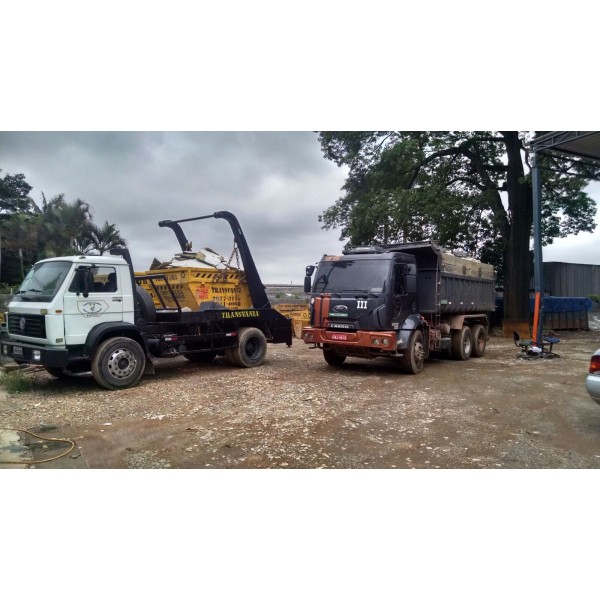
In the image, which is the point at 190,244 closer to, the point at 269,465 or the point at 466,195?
the point at 269,465

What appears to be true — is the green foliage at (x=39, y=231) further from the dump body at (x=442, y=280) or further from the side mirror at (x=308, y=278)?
the dump body at (x=442, y=280)

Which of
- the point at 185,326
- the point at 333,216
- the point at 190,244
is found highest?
the point at 333,216

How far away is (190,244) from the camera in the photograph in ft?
31.1

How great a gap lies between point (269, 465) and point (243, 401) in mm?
2220

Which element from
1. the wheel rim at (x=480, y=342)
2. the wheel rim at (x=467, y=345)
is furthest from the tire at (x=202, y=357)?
the wheel rim at (x=480, y=342)

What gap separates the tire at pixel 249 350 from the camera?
9273mm

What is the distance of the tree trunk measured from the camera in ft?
51.3

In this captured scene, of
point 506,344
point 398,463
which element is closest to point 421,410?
point 398,463

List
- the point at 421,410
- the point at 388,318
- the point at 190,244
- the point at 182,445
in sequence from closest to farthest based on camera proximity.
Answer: the point at 182,445, the point at 421,410, the point at 388,318, the point at 190,244

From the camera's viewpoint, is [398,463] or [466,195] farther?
[466,195]

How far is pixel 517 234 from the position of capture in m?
15.6

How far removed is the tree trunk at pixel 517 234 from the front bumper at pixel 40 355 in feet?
45.8

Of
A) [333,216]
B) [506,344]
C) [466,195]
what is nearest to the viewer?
[506,344]

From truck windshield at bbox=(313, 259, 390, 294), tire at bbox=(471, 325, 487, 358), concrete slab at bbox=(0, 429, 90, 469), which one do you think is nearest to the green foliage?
concrete slab at bbox=(0, 429, 90, 469)
